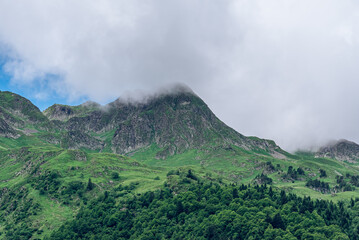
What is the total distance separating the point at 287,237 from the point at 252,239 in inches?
899

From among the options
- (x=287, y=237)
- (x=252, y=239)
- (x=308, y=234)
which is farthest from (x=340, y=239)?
(x=252, y=239)

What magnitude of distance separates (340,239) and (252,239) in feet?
194

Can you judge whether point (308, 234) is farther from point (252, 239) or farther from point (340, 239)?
point (252, 239)

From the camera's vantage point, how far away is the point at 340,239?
644ft

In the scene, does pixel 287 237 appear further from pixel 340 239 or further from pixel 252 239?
pixel 340 239

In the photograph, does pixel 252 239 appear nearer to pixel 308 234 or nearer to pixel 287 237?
pixel 287 237

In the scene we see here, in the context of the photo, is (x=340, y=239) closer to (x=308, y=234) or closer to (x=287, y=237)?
(x=308, y=234)

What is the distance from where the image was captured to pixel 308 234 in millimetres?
198375

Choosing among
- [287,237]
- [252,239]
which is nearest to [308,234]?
[287,237]

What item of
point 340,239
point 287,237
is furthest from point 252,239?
point 340,239

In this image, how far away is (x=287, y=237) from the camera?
193375 mm

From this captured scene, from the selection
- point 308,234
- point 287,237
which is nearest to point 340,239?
point 308,234

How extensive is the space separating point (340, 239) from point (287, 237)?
3707 centimetres
